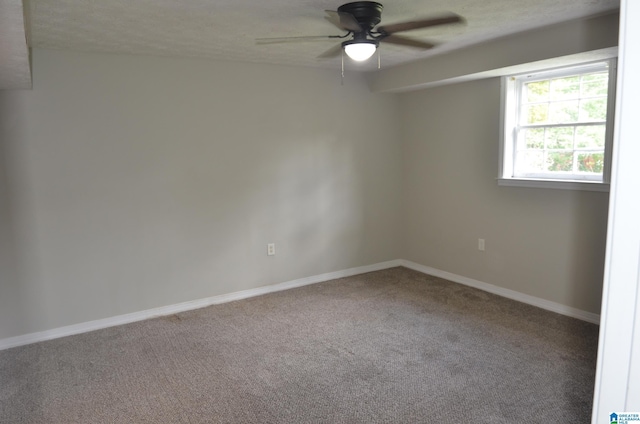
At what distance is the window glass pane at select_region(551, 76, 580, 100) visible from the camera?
3.80 m

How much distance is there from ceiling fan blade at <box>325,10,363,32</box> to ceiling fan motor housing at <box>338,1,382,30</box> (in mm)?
30

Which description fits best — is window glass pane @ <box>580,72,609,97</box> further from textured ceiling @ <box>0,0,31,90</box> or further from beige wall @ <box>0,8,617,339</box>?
textured ceiling @ <box>0,0,31,90</box>

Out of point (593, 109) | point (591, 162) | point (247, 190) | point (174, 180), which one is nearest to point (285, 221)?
point (247, 190)

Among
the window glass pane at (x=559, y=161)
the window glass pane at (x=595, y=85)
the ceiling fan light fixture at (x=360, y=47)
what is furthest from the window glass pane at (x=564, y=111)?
the ceiling fan light fixture at (x=360, y=47)

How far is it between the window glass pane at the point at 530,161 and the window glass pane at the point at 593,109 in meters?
0.51

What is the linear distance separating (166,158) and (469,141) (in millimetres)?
2996

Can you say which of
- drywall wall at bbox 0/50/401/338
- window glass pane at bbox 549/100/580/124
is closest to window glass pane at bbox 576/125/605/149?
window glass pane at bbox 549/100/580/124

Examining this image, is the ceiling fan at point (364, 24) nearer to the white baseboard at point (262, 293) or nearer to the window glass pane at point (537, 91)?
the window glass pane at point (537, 91)

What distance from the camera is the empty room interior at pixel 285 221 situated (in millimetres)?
2766

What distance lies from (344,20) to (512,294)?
10.2 feet

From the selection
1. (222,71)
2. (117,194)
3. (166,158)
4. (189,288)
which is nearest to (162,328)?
(189,288)

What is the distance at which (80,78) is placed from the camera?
3623 millimetres

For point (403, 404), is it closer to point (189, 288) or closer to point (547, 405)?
point (547, 405)

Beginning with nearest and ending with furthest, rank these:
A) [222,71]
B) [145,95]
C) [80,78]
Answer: [80,78]
[145,95]
[222,71]
